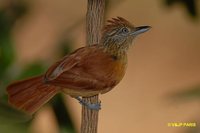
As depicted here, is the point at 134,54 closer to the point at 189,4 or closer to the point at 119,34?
the point at 189,4

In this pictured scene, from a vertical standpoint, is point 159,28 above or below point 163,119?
above

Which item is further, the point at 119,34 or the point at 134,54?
the point at 134,54

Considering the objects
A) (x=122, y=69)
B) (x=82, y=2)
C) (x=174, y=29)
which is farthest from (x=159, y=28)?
(x=122, y=69)

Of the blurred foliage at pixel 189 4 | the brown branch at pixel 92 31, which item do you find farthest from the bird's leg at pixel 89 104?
the blurred foliage at pixel 189 4

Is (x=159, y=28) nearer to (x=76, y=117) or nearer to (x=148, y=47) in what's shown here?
(x=148, y=47)

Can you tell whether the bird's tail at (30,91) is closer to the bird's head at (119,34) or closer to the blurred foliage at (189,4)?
the bird's head at (119,34)

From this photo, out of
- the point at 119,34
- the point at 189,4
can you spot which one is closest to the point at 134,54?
the point at 189,4
